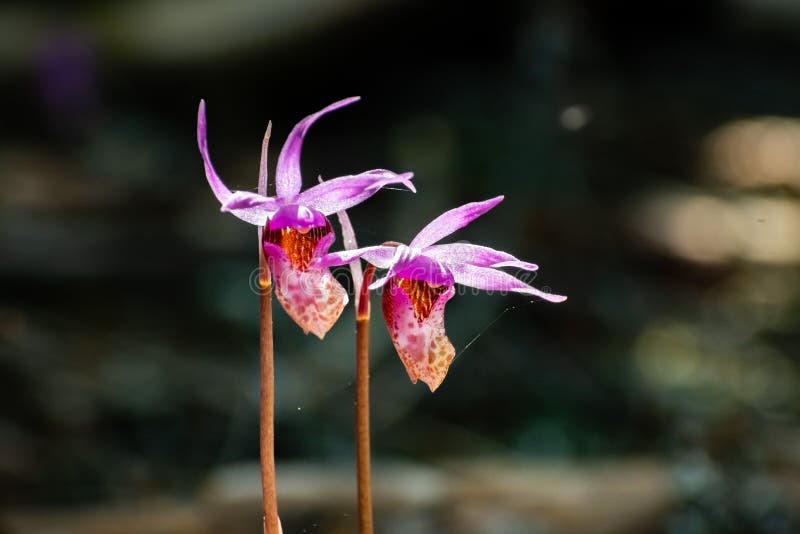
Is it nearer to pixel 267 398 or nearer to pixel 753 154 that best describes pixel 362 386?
pixel 267 398

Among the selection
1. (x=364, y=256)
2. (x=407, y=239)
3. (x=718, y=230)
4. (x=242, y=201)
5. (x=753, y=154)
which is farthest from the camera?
(x=753, y=154)

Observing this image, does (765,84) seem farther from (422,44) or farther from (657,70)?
(422,44)

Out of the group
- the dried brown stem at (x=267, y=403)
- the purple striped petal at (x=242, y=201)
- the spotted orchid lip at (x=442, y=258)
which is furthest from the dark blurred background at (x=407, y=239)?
the purple striped petal at (x=242, y=201)

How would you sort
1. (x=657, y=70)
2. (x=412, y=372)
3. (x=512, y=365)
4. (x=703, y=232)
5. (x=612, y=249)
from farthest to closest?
1. (x=657, y=70)
2. (x=703, y=232)
3. (x=612, y=249)
4. (x=512, y=365)
5. (x=412, y=372)

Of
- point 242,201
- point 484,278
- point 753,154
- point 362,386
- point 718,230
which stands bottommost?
point 718,230

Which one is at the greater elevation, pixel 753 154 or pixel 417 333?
pixel 753 154

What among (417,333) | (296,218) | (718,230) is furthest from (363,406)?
(718,230)

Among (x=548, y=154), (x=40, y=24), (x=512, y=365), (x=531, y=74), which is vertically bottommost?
(x=512, y=365)

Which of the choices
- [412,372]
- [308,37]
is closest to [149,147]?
[308,37]
